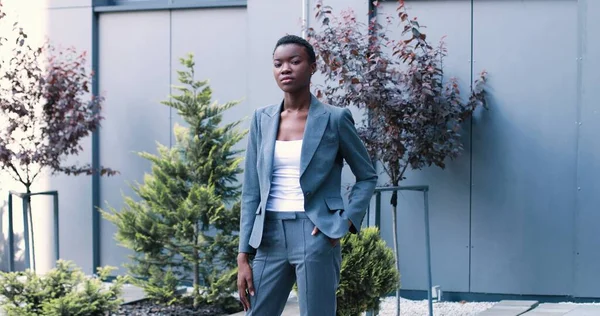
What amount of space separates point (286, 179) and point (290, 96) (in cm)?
42

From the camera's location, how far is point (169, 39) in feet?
34.0

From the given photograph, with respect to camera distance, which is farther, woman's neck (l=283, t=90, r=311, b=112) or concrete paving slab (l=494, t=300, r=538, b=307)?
concrete paving slab (l=494, t=300, r=538, b=307)

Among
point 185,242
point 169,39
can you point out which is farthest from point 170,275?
point 169,39

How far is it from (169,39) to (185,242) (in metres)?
2.90

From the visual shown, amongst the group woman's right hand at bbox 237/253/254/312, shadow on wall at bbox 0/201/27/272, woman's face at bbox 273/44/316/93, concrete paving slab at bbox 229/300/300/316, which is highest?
woman's face at bbox 273/44/316/93

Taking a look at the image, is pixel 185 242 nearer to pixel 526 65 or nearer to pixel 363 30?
pixel 363 30

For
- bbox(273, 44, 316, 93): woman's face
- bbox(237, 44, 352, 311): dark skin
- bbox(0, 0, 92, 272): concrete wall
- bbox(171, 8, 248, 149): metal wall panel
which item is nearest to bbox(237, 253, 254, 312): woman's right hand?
bbox(237, 44, 352, 311): dark skin

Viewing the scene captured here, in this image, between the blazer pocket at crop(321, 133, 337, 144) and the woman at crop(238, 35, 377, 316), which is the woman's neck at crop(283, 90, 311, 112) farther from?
the blazer pocket at crop(321, 133, 337, 144)

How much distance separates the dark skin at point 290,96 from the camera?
4406 mm

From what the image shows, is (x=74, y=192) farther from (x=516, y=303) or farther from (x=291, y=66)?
(x=291, y=66)

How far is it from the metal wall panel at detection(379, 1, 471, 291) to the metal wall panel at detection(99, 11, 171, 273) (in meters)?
2.71

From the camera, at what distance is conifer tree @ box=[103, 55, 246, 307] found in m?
8.31

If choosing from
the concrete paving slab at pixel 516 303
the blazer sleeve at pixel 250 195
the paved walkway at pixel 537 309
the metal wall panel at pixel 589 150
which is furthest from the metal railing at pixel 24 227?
the metal wall panel at pixel 589 150

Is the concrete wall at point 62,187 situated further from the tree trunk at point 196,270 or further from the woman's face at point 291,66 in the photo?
the woman's face at point 291,66
